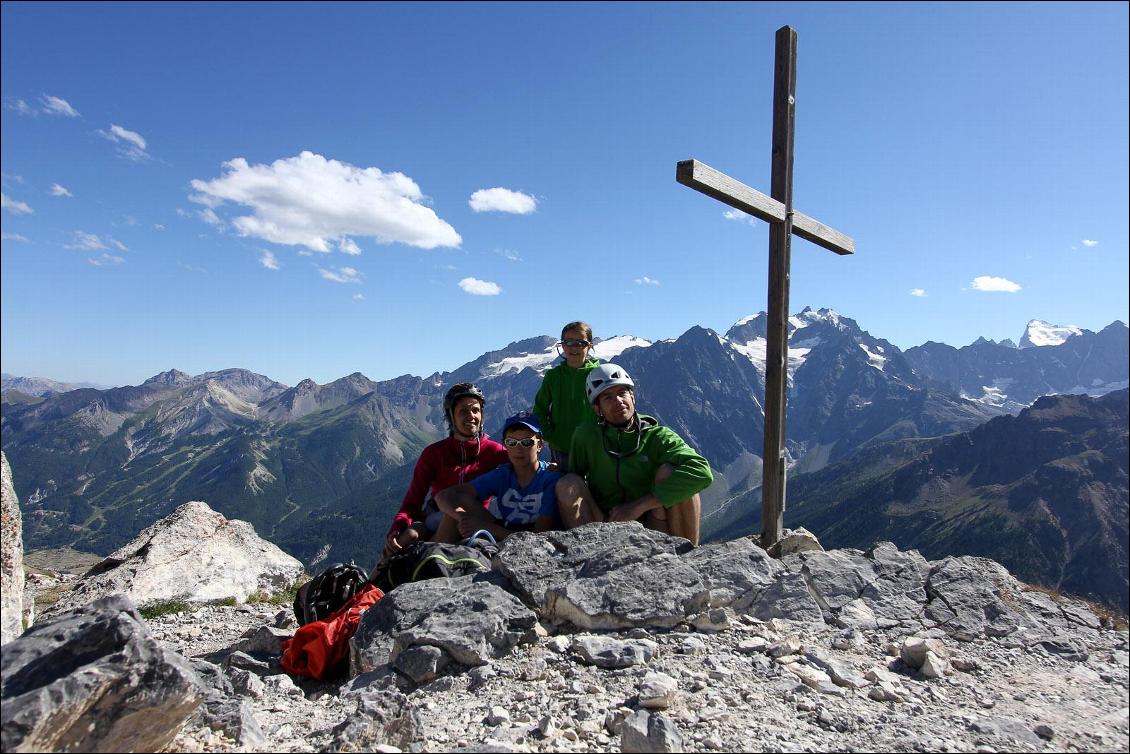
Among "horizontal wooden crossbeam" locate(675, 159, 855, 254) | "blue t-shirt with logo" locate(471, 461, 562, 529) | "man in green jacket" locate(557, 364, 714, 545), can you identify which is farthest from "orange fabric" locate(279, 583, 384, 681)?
"horizontal wooden crossbeam" locate(675, 159, 855, 254)

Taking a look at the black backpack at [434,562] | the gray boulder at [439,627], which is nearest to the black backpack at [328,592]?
the black backpack at [434,562]

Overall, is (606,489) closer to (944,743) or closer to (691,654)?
(691,654)

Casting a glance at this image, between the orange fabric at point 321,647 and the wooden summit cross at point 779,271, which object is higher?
the wooden summit cross at point 779,271

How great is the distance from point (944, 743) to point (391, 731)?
3855mm

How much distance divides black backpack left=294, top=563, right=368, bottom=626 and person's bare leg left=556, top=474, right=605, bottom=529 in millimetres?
2449

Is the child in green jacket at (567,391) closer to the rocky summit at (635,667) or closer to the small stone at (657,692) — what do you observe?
the rocky summit at (635,667)

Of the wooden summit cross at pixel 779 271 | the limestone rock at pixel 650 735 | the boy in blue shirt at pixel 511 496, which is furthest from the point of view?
the wooden summit cross at pixel 779 271

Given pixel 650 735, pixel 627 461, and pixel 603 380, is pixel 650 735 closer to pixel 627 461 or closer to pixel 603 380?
pixel 627 461

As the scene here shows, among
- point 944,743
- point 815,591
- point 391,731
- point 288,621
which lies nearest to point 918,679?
point 944,743

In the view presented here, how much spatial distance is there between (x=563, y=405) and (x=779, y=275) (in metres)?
3.72

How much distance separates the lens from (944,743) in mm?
4645

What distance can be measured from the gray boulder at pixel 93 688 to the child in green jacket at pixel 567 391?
6.18 metres

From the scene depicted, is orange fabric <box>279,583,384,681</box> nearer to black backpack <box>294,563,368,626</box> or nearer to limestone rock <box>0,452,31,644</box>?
black backpack <box>294,563,368,626</box>

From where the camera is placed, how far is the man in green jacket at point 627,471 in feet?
25.5
